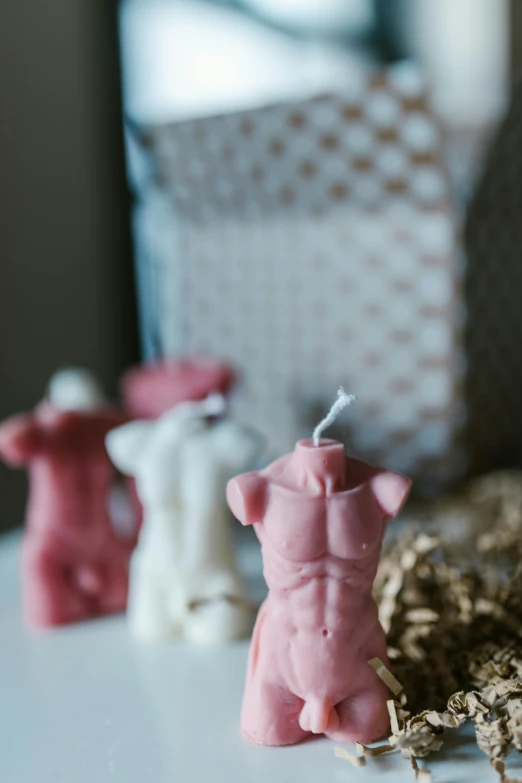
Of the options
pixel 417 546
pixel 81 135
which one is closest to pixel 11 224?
pixel 81 135

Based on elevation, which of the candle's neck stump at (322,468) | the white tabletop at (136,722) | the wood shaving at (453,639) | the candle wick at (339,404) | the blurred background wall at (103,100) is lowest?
the white tabletop at (136,722)

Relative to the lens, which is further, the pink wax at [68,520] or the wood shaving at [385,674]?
the pink wax at [68,520]

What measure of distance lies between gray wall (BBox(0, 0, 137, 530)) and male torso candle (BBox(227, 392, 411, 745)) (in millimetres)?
542

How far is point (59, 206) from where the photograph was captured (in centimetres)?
104

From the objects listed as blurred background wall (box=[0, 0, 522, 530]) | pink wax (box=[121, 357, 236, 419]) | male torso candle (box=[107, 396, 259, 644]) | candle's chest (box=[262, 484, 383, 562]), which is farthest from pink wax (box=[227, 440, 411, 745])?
blurred background wall (box=[0, 0, 522, 530])

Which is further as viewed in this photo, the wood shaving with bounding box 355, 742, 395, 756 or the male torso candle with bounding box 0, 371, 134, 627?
the male torso candle with bounding box 0, 371, 134, 627

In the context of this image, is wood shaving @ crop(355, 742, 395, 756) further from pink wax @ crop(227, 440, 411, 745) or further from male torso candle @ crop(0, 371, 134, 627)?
male torso candle @ crop(0, 371, 134, 627)

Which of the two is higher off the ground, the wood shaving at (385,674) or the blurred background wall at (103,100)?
the blurred background wall at (103,100)

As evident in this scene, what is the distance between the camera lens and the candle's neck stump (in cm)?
45

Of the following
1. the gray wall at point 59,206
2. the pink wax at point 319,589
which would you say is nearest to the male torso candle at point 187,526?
the pink wax at point 319,589

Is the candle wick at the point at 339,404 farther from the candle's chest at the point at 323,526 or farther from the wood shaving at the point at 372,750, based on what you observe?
the wood shaving at the point at 372,750

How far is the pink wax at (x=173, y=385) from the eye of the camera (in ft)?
2.63

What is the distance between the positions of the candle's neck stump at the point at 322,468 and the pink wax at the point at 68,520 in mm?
257

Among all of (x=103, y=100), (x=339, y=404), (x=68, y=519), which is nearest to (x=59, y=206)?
(x=103, y=100)
